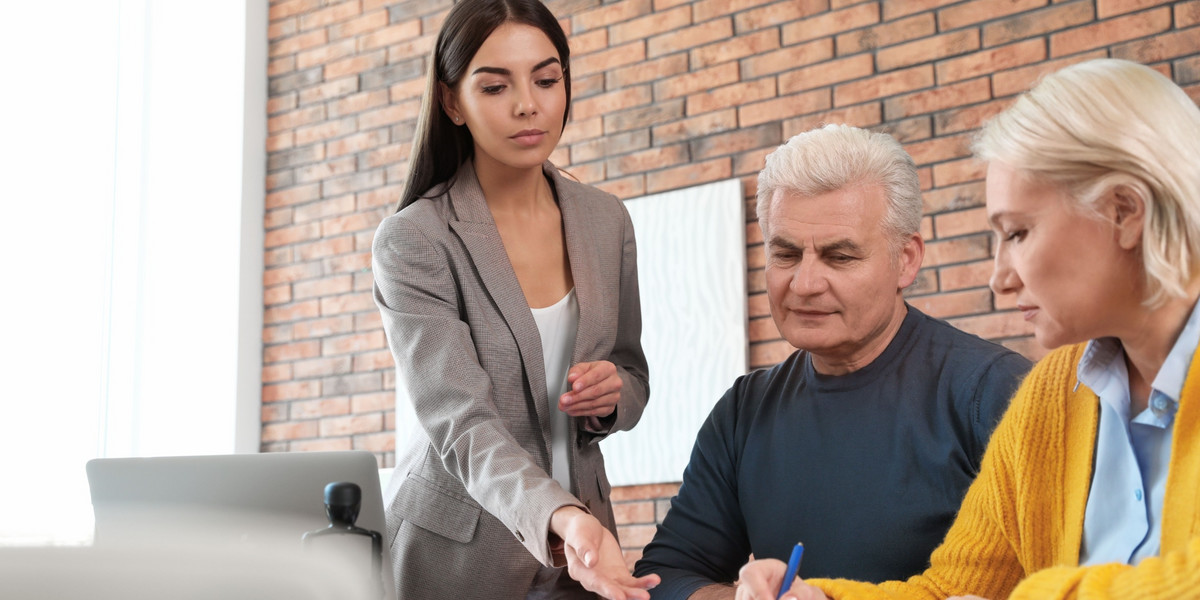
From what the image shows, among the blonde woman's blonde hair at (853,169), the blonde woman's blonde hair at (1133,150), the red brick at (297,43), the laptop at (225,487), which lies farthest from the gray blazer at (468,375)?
the red brick at (297,43)

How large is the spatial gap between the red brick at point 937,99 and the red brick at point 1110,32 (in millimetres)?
217

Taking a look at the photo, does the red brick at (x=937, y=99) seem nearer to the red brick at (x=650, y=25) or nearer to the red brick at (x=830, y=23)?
the red brick at (x=830, y=23)

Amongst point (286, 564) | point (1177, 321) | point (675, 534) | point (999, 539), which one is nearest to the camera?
point (286, 564)

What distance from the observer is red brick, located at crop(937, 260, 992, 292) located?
3318mm

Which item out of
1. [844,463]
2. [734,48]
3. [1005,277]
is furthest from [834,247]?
[734,48]

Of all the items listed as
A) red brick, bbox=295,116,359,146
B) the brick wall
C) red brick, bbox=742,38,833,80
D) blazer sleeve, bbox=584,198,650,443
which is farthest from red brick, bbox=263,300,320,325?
blazer sleeve, bbox=584,198,650,443

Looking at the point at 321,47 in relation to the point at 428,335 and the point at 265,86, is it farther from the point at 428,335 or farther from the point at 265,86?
the point at 428,335

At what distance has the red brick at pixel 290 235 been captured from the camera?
475 cm

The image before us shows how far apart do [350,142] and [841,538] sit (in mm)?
3607

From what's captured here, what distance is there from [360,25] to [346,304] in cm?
115

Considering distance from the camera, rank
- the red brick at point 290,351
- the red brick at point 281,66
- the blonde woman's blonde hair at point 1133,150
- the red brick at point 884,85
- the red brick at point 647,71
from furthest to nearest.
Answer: the red brick at point 281,66
the red brick at point 290,351
the red brick at point 647,71
the red brick at point 884,85
the blonde woman's blonde hair at point 1133,150

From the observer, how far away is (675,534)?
1.62 meters

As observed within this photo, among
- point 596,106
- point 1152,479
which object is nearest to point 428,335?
point 1152,479

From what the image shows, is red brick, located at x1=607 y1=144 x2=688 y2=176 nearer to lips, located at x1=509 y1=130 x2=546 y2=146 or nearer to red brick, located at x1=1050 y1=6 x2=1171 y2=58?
red brick, located at x1=1050 y1=6 x2=1171 y2=58
